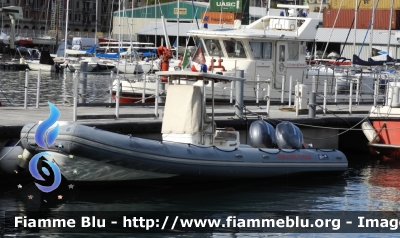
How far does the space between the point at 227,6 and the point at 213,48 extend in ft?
13.6

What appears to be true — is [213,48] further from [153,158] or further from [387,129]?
[153,158]

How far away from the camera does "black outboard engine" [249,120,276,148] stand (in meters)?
18.8

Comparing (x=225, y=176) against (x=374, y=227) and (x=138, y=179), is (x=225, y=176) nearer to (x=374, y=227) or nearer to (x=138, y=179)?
(x=138, y=179)

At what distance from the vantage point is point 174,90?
17312 mm

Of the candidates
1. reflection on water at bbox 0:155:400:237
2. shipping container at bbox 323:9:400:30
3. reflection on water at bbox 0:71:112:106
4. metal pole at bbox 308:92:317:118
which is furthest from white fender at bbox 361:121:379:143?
shipping container at bbox 323:9:400:30

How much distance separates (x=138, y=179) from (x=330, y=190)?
4.30 metres

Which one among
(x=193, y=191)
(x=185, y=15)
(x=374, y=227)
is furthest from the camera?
(x=185, y=15)

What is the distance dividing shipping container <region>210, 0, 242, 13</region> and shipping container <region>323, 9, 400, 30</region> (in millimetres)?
49845

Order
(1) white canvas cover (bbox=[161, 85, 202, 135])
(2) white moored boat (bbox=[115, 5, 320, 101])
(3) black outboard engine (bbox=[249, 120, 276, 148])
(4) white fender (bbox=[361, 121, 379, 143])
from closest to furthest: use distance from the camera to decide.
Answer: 1. (1) white canvas cover (bbox=[161, 85, 202, 135])
2. (3) black outboard engine (bbox=[249, 120, 276, 148])
3. (4) white fender (bbox=[361, 121, 379, 143])
4. (2) white moored boat (bbox=[115, 5, 320, 101])

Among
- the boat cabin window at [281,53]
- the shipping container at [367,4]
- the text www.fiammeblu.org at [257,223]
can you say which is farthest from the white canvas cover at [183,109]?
the shipping container at [367,4]

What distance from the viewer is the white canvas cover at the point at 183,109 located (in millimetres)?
17172

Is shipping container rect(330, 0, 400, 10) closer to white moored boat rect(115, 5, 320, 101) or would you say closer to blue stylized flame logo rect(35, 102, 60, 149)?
white moored boat rect(115, 5, 320, 101)

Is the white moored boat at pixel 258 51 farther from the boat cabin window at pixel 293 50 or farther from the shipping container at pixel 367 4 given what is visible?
the shipping container at pixel 367 4

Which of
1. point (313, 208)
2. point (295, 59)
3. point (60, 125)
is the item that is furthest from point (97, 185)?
point (295, 59)
